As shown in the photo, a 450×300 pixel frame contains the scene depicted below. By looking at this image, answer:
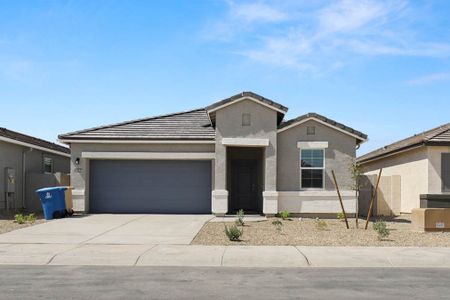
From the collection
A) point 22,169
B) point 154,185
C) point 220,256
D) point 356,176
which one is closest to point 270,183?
point 356,176

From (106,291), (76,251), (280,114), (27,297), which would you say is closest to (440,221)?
(280,114)

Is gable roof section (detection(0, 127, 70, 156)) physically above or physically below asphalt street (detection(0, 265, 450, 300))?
above

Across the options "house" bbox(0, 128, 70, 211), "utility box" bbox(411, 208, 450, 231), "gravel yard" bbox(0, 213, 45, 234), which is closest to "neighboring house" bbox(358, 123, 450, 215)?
"utility box" bbox(411, 208, 450, 231)

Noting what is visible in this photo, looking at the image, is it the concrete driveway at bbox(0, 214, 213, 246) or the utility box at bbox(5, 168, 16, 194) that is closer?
the concrete driveway at bbox(0, 214, 213, 246)

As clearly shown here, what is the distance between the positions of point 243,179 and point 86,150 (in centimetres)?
702

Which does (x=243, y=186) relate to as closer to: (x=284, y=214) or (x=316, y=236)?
(x=284, y=214)

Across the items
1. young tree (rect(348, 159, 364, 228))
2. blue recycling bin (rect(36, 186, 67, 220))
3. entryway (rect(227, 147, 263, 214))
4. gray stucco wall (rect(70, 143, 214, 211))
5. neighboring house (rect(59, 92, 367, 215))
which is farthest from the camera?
entryway (rect(227, 147, 263, 214))

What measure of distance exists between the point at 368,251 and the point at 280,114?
9.81m

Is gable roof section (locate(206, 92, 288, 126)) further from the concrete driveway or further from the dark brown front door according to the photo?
the concrete driveway

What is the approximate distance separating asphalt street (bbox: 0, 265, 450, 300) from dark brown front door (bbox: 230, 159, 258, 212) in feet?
45.5

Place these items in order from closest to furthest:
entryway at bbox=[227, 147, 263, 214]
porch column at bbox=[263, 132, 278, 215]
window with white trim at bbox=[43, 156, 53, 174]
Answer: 1. porch column at bbox=[263, 132, 278, 215]
2. entryway at bbox=[227, 147, 263, 214]
3. window with white trim at bbox=[43, 156, 53, 174]

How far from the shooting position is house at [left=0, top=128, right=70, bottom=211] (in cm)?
2356

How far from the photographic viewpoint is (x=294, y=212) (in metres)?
21.5

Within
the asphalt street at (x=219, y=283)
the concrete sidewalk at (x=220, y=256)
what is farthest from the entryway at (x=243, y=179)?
the asphalt street at (x=219, y=283)
